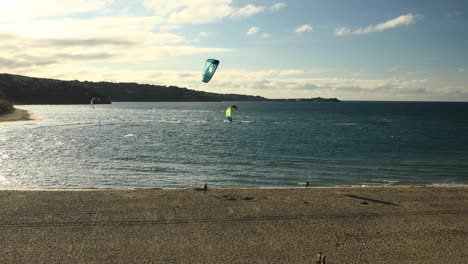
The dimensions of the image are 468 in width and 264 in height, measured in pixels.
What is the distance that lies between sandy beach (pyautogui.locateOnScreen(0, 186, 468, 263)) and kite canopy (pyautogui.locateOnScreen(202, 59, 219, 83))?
26.3 ft

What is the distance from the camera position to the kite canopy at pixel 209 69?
Answer: 2876 centimetres

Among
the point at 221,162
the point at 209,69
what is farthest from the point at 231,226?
the point at 221,162

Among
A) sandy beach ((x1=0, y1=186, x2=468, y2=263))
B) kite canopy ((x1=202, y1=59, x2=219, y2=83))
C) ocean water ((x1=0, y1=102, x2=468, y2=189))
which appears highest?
kite canopy ((x1=202, y1=59, x2=219, y2=83))

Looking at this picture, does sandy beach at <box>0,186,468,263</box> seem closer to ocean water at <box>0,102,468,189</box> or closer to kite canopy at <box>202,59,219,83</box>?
ocean water at <box>0,102,468,189</box>

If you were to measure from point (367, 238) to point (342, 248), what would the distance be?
1.77m

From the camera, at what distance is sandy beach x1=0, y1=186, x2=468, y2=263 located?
51.0 feet

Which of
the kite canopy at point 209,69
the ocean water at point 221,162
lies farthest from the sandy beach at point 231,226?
the kite canopy at point 209,69

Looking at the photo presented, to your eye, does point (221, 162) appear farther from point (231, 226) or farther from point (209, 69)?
point (231, 226)

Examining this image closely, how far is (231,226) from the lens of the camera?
18.5m

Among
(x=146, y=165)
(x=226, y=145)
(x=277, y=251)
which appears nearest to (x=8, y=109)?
(x=226, y=145)

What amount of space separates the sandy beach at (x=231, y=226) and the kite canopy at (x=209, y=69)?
803 cm

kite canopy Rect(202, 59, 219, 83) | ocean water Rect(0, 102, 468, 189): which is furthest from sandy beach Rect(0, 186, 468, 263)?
kite canopy Rect(202, 59, 219, 83)

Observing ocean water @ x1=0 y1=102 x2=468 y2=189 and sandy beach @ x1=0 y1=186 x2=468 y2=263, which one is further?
ocean water @ x1=0 y1=102 x2=468 y2=189

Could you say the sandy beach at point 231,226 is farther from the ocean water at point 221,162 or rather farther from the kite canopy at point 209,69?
the kite canopy at point 209,69
